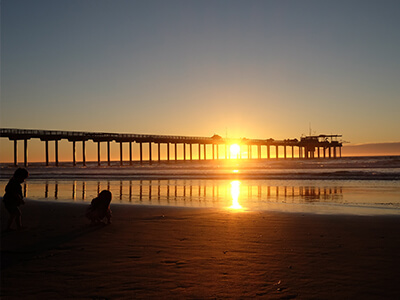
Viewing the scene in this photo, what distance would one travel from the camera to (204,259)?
4906mm

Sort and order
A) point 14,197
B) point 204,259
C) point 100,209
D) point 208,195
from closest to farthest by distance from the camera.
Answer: point 204,259
point 14,197
point 100,209
point 208,195

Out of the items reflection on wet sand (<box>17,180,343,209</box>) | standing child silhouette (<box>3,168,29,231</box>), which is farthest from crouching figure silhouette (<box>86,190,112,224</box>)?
reflection on wet sand (<box>17,180,343,209</box>)

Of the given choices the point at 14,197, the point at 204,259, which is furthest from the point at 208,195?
the point at 204,259

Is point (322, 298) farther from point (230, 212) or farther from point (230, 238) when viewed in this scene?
point (230, 212)

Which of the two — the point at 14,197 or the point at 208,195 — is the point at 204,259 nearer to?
the point at 14,197

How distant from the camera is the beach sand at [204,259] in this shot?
3816mm

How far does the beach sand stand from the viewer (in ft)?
12.5

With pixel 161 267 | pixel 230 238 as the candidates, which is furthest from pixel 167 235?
pixel 161 267

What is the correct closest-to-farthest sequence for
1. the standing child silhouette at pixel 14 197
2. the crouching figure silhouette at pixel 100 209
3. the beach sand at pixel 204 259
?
Result: the beach sand at pixel 204 259, the standing child silhouette at pixel 14 197, the crouching figure silhouette at pixel 100 209

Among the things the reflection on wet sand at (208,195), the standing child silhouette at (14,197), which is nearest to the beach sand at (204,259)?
the standing child silhouette at (14,197)

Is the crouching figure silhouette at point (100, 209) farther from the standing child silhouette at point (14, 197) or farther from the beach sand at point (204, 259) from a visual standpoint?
the standing child silhouette at point (14, 197)

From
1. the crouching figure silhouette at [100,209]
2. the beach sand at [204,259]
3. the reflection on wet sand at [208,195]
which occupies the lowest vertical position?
the beach sand at [204,259]

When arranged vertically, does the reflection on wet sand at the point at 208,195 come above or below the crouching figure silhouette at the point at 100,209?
below

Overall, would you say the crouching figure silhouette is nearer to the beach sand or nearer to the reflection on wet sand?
the beach sand
